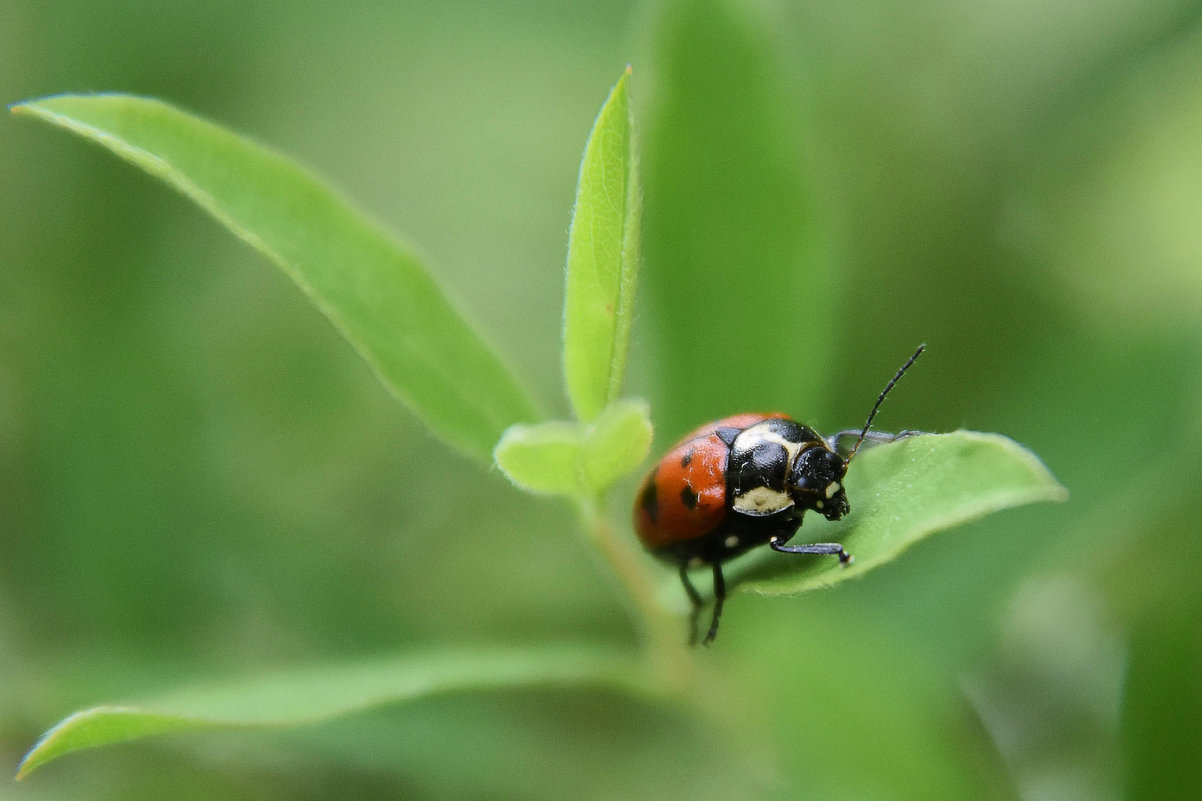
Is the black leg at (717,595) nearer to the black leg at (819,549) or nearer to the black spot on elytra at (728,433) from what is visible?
the black leg at (819,549)

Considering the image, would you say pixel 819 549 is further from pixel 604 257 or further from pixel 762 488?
pixel 604 257

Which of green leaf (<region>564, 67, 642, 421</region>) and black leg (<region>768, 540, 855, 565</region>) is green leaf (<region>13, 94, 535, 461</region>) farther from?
black leg (<region>768, 540, 855, 565</region>)

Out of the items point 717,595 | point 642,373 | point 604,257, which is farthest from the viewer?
point 642,373

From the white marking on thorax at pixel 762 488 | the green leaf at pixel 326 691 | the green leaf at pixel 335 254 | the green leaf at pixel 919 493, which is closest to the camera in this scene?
the green leaf at pixel 919 493

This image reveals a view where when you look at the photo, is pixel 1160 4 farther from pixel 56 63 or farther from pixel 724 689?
pixel 56 63

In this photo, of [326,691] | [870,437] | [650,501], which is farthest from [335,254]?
[870,437]

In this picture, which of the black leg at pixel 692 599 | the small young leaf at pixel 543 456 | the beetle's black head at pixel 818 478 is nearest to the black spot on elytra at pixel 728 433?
the beetle's black head at pixel 818 478

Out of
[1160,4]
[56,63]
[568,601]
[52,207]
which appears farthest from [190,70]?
[1160,4]
